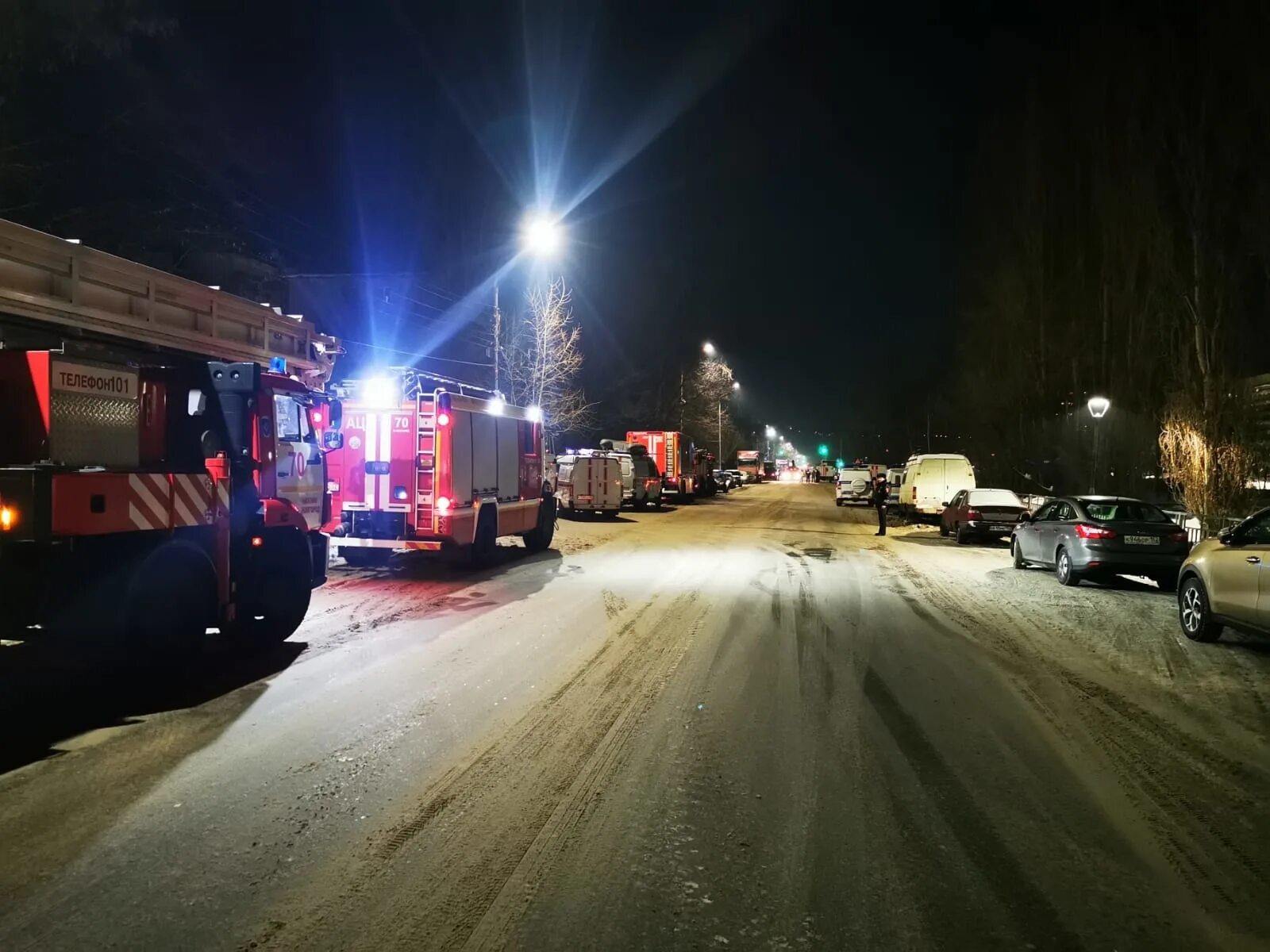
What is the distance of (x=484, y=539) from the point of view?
1591 cm

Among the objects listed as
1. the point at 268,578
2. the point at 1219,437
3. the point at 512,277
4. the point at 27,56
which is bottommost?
the point at 268,578

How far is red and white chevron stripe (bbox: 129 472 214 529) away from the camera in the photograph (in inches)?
277

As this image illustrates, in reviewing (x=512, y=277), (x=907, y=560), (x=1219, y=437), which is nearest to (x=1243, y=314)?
(x=1219, y=437)

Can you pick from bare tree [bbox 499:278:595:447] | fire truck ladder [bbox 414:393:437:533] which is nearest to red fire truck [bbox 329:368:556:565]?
fire truck ladder [bbox 414:393:437:533]

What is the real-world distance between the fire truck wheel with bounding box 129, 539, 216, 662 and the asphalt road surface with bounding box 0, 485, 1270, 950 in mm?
379

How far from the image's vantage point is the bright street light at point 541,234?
23.0 m

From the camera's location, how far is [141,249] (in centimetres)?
1677

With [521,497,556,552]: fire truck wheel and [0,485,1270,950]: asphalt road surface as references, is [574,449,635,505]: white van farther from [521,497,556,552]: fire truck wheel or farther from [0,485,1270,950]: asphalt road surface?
[0,485,1270,950]: asphalt road surface

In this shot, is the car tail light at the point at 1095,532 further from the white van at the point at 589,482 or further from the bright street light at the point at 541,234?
the white van at the point at 589,482

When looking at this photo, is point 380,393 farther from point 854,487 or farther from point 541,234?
point 854,487

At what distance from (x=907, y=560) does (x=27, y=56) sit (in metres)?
17.7

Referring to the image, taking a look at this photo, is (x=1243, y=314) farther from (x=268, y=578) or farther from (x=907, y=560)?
(x=268, y=578)

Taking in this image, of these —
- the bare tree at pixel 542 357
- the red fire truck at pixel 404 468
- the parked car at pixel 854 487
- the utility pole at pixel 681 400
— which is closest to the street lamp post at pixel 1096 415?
the red fire truck at pixel 404 468

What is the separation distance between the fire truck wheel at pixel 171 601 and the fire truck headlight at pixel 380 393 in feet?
22.2
